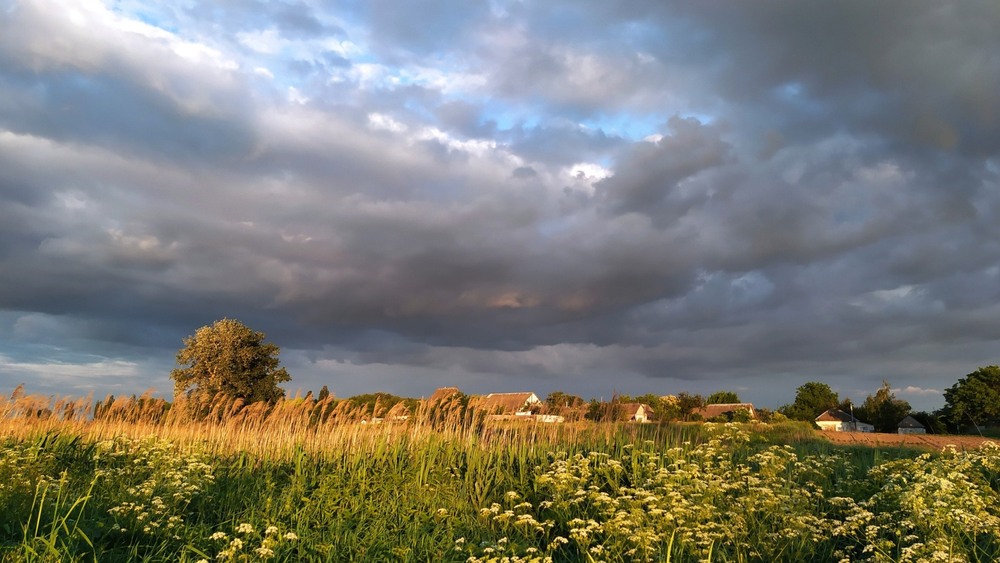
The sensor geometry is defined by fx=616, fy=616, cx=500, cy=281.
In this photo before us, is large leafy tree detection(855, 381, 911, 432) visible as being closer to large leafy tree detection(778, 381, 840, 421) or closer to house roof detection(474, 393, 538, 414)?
large leafy tree detection(778, 381, 840, 421)

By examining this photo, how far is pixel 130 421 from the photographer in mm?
16281

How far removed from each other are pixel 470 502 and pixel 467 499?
81 mm

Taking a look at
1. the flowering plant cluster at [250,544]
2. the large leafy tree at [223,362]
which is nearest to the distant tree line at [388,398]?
the large leafy tree at [223,362]

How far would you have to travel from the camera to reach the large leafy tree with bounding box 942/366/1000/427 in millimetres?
58094

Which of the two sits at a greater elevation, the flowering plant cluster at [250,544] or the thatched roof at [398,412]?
the thatched roof at [398,412]

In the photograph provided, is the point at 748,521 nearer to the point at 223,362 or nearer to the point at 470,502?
the point at 470,502

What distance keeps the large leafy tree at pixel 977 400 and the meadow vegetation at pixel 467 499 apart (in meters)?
58.5

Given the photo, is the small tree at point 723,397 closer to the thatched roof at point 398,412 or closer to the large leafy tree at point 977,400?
the large leafy tree at point 977,400

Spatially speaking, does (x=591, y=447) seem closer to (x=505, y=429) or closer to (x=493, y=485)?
(x=505, y=429)

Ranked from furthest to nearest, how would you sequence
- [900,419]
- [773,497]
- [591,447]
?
[900,419] → [591,447] → [773,497]

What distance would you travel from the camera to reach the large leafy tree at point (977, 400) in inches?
2287

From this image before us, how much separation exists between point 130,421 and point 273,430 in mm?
6013

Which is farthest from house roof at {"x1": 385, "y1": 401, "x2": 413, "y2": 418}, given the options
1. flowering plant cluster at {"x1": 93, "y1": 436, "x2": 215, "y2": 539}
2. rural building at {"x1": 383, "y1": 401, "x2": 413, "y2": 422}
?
flowering plant cluster at {"x1": 93, "y1": 436, "x2": 215, "y2": 539}

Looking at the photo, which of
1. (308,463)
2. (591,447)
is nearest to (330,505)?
(308,463)
